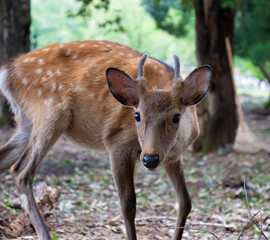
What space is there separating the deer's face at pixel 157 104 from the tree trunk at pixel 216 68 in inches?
211

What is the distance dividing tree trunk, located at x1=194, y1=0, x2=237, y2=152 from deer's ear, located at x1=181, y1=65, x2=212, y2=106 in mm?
5320

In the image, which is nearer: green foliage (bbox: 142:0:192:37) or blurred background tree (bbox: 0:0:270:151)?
blurred background tree (bbox: 0:0:270:151)

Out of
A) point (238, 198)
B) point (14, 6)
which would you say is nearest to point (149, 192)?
point (238, 198)

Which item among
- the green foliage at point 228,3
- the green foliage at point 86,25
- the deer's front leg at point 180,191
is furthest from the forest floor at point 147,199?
the green foliage at point 86,25

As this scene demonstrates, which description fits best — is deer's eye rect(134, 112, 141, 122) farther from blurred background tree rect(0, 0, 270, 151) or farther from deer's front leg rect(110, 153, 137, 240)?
blurred background tree rect(0, 0, 270, 151)

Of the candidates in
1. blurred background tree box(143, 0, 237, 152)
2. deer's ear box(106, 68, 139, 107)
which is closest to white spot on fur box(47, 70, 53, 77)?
deer's ear box(106, 68, 139, 107)

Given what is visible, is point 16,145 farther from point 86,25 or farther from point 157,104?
point 86,25

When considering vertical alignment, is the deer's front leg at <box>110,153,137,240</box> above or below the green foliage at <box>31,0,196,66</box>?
above

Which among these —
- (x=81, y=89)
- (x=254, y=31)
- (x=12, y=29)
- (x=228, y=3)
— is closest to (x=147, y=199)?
(x=81, y=89)

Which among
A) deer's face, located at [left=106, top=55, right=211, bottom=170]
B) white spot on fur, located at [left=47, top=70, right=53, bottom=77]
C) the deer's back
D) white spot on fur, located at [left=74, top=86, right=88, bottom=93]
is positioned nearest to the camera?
deer's face, located at [left=106, top=55, right=211, bottom=170]

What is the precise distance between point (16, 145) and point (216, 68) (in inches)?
212

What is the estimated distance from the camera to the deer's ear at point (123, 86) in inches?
137

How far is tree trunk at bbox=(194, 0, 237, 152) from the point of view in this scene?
871cm

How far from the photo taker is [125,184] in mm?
3658
